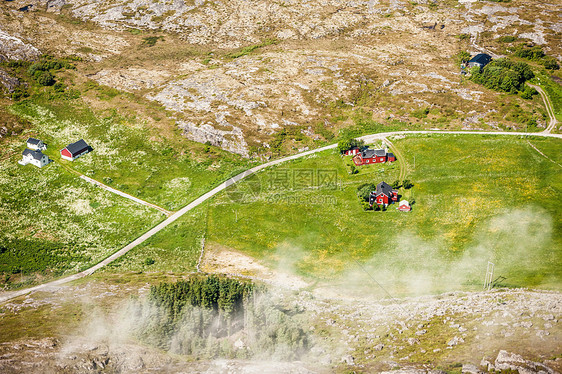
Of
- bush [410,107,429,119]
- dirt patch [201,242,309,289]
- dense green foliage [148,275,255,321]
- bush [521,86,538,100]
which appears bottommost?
dirt patch [201,242,309,289]

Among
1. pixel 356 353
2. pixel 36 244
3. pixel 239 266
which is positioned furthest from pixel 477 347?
pixel 36 244

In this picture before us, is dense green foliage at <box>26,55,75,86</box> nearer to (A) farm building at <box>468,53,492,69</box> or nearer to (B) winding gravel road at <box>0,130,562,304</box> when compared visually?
(B) winding gravel road at <box>0,130,562,304</box>

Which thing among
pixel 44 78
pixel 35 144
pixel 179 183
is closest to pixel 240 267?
pixel 179 183

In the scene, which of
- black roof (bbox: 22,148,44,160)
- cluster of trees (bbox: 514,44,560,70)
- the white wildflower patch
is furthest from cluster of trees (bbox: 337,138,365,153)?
cluster of trees (bbox: 514,44,560,70)

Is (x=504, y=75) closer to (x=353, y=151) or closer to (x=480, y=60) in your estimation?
(x=480, y=60)

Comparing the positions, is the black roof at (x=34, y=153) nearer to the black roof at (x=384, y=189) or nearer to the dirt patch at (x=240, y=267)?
the dirt patch at (x=240, y=267)

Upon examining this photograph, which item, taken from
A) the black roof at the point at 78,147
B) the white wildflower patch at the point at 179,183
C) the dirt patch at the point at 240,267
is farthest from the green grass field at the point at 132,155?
the dirt patch at the point at 240,267
